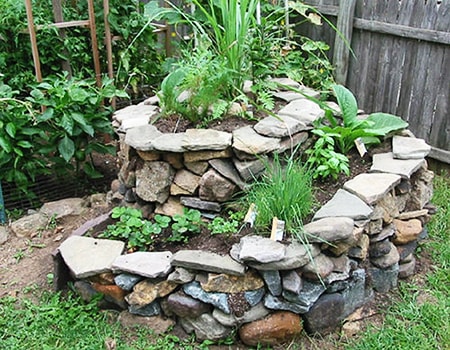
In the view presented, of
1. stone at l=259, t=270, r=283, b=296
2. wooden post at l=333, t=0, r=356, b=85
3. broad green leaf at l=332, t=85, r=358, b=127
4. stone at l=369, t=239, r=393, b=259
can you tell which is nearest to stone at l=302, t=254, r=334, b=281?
stone at l=259, t=270, r=283, b=296

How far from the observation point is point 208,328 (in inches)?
91.4

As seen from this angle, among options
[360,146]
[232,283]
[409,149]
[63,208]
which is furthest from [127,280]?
[409,149]

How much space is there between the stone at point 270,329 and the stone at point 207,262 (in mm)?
251

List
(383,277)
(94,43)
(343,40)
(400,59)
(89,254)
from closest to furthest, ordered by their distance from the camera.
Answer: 1. (89,254)
2. (383,277)
3. (94,43)
4. (400,59)
5. (343,40)

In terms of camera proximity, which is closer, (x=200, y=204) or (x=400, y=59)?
(x=200, y=204)

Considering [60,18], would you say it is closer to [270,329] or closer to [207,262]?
[207,262]

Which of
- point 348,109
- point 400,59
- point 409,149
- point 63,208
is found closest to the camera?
point 409,149

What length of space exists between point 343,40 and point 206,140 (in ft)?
7.02

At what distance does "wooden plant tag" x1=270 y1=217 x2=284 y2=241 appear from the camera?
7.62 feet

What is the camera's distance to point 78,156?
3.36 meters

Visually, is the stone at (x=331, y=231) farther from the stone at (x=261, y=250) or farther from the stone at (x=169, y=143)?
the stone at (x=169, y=143)

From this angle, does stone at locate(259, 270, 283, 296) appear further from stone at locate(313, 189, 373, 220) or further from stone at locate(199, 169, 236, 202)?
stone at locate(199, 169, 236, 202)

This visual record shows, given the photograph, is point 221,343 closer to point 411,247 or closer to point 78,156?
point 411,247

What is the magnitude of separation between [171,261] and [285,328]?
1.89 ft
